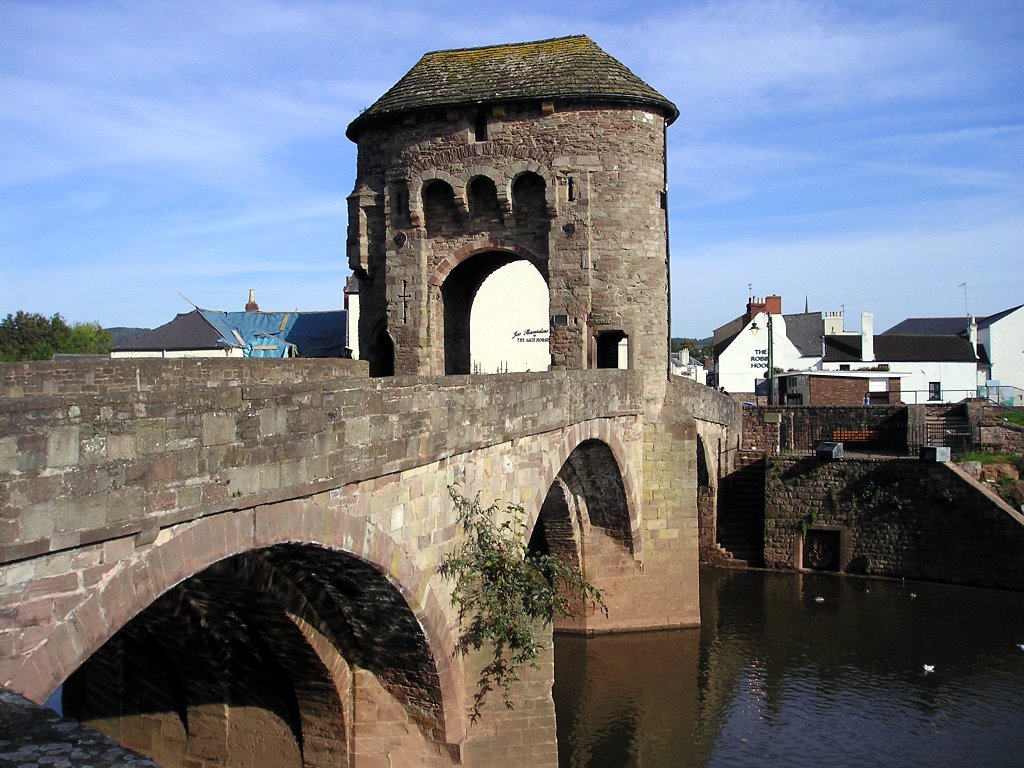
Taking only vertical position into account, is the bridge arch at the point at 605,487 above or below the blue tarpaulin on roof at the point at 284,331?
below

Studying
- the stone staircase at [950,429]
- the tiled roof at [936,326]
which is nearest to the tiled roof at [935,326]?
the tiled roof at [936,326]

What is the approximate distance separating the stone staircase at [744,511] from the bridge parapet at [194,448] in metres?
18.6

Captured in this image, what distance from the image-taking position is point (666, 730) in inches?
607

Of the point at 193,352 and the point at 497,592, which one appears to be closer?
the point at 497,592

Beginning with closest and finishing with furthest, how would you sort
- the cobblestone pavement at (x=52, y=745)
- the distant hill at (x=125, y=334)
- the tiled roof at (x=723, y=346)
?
the cobblestone pavement at (x=52, y=745), the tiled roof at (x=723, y=346), the distant hill at (x=125, y=334)

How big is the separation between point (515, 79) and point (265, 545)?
1427cm

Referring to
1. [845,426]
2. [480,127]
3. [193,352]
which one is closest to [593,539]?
[480,127]

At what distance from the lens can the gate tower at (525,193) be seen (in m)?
19.0

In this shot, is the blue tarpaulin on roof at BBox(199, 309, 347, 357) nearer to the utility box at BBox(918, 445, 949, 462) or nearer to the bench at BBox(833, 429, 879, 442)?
the bench at BBox(833, 429, 879, 442)

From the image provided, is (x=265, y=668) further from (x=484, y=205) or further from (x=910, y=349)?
(x=910, y=349)

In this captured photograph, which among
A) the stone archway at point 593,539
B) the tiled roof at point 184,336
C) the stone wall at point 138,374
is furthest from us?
the tiled roof at point 184,336

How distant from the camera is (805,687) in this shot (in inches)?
685

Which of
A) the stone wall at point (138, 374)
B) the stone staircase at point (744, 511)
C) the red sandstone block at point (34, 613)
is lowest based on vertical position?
the stone staircase at point (744, 511)

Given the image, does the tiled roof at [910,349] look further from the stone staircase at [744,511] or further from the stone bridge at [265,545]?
the stone bridge at [265,545]
